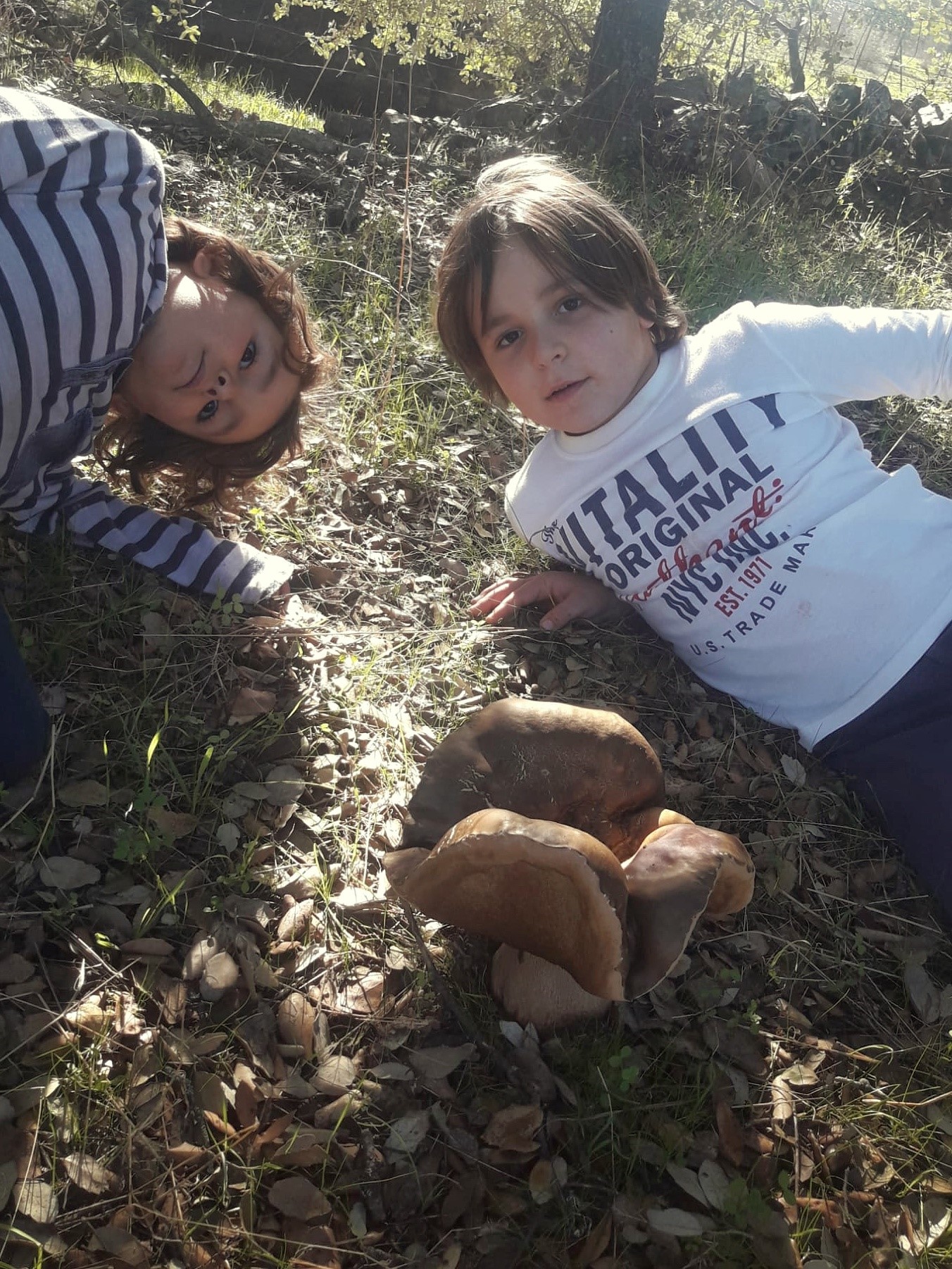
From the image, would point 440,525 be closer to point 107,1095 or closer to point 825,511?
point 825,511

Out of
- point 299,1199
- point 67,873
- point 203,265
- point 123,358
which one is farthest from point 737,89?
point 299,1199

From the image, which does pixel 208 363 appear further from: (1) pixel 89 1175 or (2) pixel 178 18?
(2) pixel 178 18

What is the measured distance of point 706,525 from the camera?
283cm

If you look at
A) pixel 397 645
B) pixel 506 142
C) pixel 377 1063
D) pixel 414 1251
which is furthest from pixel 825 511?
pixel 506 142

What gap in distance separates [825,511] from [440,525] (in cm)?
157

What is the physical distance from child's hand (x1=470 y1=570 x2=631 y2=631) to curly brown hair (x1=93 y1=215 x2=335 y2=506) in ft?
3.10

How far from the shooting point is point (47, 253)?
2.24m

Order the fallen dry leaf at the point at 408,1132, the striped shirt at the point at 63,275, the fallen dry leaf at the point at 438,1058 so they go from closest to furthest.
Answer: the fallen dry leaf at the point at 408,1132 < the fallen dry leaf at the point at 438,1058 < the striped shirt at the point at 63,275

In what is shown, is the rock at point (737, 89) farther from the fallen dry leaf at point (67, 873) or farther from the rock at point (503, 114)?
the fallen dry leaf at point (67, 873)

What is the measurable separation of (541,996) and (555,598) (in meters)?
1.63

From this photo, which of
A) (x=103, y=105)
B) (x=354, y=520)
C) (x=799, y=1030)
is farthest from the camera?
(x=103, y=105)

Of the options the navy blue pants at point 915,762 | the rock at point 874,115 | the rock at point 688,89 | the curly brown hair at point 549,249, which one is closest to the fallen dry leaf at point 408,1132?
the navy blue pants at point 915,762

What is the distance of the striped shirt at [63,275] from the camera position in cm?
223

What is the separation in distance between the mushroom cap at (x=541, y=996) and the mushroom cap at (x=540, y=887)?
0.88 ft
